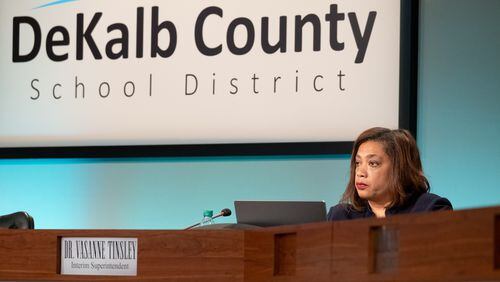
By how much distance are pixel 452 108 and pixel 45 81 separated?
2.03 meters

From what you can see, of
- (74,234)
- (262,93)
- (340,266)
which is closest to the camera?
(340,266)

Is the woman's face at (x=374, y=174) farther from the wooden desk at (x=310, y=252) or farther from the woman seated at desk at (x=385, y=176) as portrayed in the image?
the wooden desk at (x=310, y=252)

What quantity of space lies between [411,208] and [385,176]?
0.51ft

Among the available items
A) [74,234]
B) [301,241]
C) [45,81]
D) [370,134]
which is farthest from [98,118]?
[301,241]

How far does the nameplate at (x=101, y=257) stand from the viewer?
2.93m

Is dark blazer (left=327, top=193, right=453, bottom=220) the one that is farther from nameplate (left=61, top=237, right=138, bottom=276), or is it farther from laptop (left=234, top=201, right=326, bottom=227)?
nameplate (left=61, top=237, right=138, bottom=276)

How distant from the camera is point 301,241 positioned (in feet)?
8.53

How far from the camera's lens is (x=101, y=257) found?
295cm

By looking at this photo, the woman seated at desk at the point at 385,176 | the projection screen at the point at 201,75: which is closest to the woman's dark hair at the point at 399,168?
the woman seated at desk at the point at 385,176

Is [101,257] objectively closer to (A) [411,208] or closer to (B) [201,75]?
(A) [411,208]

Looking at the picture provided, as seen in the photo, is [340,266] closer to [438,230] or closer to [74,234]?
[438,230]

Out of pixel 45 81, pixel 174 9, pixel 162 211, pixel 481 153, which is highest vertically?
pixel 174 9

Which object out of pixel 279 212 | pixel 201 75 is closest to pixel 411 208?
pixel 279 212

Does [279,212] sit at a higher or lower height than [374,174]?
lower
